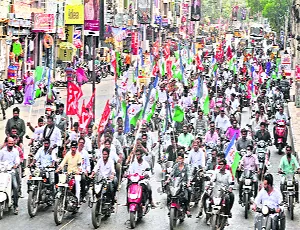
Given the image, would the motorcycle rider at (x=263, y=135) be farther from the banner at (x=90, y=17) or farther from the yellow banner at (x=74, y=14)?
the yellow banner at (x=74, y=14)

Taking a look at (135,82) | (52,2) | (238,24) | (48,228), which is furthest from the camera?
(238,24)

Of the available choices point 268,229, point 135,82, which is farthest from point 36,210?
point 135,82

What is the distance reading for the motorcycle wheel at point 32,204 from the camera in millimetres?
15156

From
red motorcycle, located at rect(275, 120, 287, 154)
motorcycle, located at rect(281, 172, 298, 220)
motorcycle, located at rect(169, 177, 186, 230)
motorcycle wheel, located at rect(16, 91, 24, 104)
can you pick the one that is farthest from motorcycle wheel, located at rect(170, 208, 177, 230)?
motorcycle wheel, located at rect(16, 91, 24, 104)

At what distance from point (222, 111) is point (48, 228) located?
362 inches

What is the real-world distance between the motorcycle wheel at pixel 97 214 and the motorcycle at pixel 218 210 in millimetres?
2143

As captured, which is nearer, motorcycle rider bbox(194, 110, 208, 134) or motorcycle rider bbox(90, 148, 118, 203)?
motorcycle rider bbox(90, 148, 118, 203)

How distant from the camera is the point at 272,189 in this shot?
13.0m

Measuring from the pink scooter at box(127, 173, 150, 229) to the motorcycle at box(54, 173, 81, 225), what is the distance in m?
1.21

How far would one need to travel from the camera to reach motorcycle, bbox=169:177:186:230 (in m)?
14.7

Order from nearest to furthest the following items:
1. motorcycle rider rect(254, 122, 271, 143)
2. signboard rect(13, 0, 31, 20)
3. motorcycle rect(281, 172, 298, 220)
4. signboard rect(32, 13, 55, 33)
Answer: motorcycle rect(281, 172, 298, 220) → motorcycle rider rect(254, 122, 271, 143) → signboard rect(13, 0, 31, 20) → signboard rect(32, 13, 55, 33)

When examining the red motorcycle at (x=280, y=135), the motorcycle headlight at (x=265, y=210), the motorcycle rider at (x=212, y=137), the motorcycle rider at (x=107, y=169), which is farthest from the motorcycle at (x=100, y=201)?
the red motorcycle at (x=280, y=135)

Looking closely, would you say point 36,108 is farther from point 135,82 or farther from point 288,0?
point 288,0

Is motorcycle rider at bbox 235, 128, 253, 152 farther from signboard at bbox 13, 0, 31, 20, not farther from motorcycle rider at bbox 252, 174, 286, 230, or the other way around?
signboard at bbox 13, 0, 31, 20
